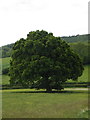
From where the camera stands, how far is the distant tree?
1911 inches

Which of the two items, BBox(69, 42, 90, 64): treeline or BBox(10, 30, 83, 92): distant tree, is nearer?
BBox(10, 30, 83, 92): distant tree

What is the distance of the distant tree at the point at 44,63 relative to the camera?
48528mm

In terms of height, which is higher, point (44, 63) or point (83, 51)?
point (83, 51)

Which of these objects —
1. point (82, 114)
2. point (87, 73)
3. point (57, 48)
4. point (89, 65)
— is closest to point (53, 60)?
point (57, 48)

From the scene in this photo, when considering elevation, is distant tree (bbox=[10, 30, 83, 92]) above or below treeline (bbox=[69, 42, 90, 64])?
below

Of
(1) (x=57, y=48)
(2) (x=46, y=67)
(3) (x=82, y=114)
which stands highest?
(1) (x=57, y=48)

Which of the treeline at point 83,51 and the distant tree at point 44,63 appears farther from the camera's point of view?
the treeline at point 83,51

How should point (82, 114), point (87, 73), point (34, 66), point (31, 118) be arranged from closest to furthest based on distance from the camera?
point (31, 118)
point (82, 114)
point (34, 66)
point (87, 73)

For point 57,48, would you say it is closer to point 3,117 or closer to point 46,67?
point 46,67

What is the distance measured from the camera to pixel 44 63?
159 feet

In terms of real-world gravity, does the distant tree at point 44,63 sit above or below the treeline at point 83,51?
below

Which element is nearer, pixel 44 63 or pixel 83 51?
pixel 44 63

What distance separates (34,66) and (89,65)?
86.3 metres

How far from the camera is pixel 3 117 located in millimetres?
18609
